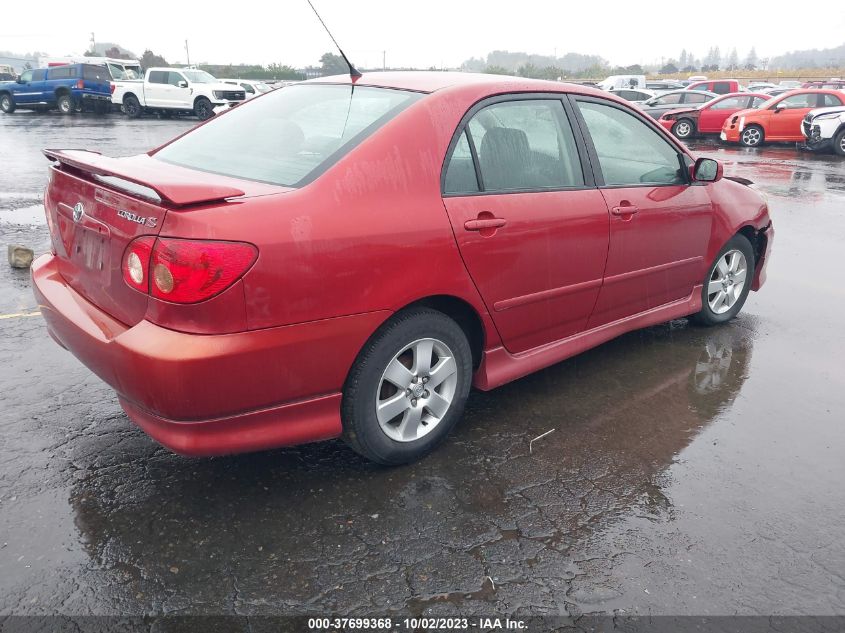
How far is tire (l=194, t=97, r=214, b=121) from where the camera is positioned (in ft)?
83.0

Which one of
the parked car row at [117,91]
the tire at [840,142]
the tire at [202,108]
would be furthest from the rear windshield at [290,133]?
the parked car row at [117,91]

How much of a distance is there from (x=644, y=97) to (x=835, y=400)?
22.0m

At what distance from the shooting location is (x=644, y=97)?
2378cm

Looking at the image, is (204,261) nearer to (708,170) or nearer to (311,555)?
(311,555)

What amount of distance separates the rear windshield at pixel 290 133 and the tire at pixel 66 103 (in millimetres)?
26424

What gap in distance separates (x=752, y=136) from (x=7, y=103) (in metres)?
26.5

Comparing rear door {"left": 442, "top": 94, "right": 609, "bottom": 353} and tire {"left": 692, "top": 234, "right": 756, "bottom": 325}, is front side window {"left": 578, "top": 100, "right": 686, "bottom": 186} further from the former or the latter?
tire {"left": 692, "top": 234, "right": 756, "bottom": 325}

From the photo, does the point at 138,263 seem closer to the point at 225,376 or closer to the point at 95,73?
the point at 225,376

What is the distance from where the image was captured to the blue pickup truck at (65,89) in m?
25.8

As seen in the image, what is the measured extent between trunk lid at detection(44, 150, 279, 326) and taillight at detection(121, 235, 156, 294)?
0.03m

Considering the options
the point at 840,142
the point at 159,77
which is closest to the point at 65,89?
the point at 159,77

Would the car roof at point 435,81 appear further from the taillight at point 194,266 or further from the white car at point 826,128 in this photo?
the white car at point 826,128

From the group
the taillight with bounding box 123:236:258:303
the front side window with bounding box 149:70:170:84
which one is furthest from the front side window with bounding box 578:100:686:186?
the front side window with bounding box 149:70:170:84

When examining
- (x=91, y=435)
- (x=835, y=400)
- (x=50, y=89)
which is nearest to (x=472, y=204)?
(x=91, y=435)
